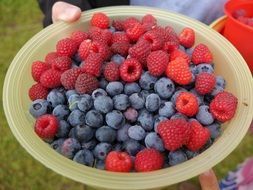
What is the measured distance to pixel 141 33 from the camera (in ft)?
2.93

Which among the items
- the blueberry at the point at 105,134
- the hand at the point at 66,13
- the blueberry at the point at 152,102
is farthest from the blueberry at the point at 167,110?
the hand at the point at 66,13

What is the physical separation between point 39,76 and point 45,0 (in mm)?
392

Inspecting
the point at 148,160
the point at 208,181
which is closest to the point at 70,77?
the point at 148,160

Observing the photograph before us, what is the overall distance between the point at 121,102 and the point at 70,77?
0.42ft

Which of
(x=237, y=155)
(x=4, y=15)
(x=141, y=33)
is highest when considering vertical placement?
(x=141, y=33)

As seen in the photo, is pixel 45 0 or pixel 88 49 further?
pixel 45 0

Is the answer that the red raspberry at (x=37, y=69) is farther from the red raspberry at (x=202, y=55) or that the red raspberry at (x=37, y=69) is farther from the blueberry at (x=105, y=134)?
the red raspberry at (x=202, y=55)

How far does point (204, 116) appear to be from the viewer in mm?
782

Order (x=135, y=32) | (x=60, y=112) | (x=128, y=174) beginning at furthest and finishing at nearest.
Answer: (x=135, y=32) → (x=60, y=112) → (x=128, y=174)

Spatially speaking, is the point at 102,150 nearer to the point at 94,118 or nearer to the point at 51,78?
the point at 94,118

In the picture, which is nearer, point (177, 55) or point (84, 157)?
point (84, 157)

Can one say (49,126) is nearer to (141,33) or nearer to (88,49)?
(88,49)

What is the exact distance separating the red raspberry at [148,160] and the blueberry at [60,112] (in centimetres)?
18

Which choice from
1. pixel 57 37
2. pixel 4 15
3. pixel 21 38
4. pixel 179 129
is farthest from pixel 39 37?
pixel 4 15
